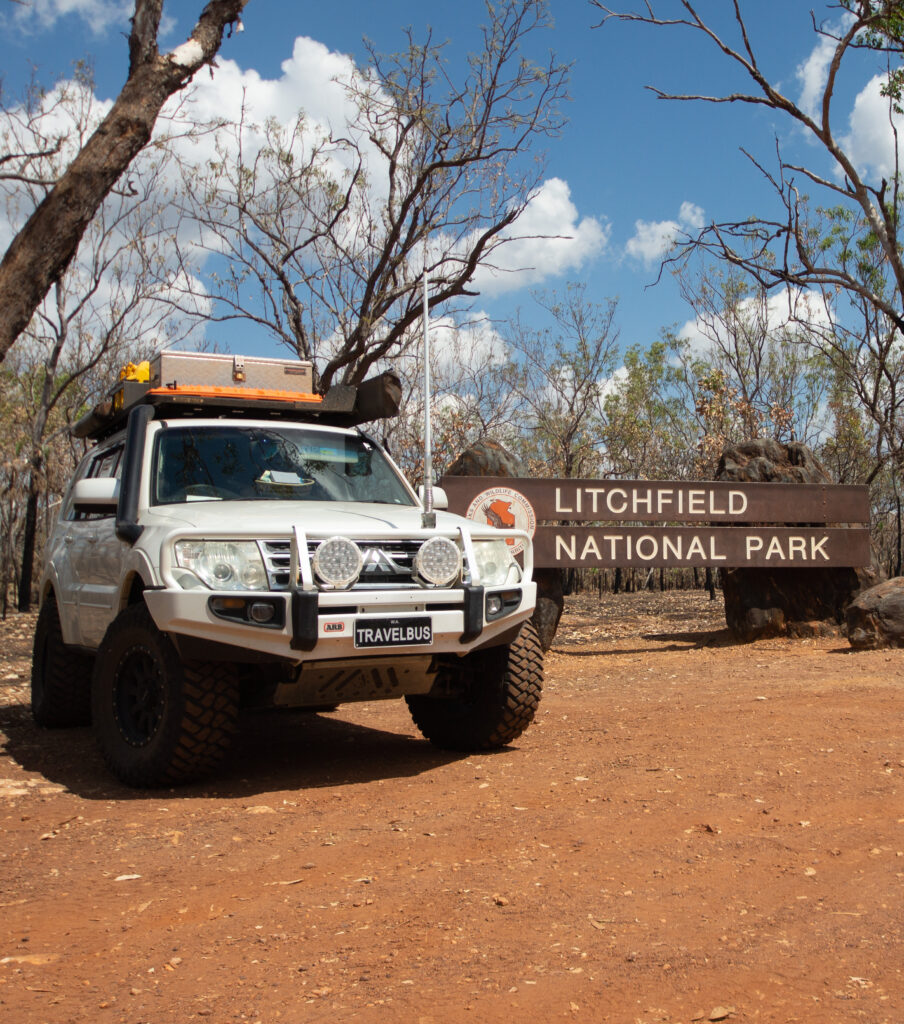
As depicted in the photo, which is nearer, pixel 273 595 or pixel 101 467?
pixel 273 595

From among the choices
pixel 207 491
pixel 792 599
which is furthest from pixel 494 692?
pixel 792 599

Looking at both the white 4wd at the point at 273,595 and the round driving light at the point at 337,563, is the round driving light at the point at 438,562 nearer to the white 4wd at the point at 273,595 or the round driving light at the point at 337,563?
the white 4wd at the point at 273,595

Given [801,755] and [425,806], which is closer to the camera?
[425,806]

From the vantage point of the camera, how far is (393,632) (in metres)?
5.24

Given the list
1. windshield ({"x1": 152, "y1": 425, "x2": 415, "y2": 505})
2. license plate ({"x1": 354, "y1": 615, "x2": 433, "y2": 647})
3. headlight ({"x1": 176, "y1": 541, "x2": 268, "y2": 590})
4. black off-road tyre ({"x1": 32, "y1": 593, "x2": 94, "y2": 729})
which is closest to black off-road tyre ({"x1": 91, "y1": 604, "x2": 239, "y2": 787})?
headlight ({"x1": 176, "y1": 541, "x2": 268, "y2": 590})

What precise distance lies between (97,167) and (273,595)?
4180 millimetres

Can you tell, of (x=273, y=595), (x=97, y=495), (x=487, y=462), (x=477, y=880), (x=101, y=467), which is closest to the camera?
(x=477, y=880)

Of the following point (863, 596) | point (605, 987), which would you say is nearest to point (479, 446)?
point (863, 596)

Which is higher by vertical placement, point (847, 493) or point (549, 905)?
point (847, 493)

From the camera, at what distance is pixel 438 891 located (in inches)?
144

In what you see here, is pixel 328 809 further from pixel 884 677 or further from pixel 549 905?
pixel 884 677

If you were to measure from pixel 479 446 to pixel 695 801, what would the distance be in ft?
26.8

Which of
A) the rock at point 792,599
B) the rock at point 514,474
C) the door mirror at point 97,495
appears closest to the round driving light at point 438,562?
the door mirror at point 97,495

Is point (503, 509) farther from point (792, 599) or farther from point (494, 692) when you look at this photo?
point (494, 692)
